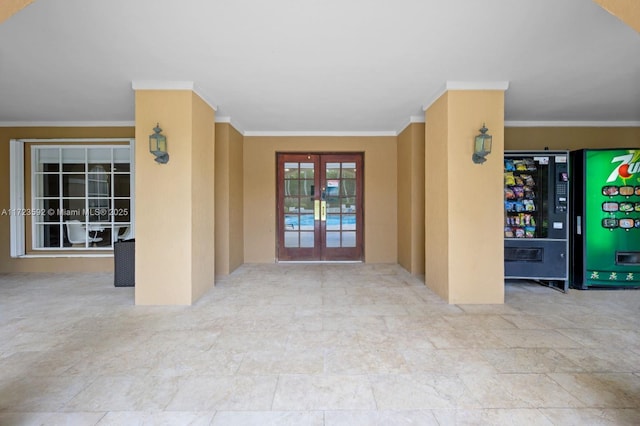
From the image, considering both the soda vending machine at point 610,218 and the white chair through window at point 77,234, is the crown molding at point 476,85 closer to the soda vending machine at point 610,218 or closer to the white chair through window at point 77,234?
the soda vending machine at point 610,218

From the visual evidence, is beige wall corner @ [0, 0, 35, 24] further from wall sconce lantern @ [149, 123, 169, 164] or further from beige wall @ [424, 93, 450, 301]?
beige wall @ [424, 93, 450, 301]

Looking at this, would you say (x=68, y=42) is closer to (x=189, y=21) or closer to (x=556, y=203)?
(x=189, y=21)

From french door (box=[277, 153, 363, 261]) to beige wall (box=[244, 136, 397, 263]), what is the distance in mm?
160

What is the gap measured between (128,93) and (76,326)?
2760 millimetres

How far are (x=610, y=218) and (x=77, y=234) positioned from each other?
830 centimetres

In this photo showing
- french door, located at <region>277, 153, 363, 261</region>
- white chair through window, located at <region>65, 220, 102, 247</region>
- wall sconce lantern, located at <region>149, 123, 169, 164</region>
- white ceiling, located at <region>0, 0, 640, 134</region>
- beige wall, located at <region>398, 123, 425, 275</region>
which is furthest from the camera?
french door, located at <region>277, 153, 363, 261</region>

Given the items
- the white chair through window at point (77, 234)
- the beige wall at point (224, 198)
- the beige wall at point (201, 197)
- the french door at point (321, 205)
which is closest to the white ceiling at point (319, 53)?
the beige wall at point (201, 197)

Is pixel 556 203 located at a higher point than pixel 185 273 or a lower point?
→ higher

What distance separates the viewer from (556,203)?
13.8 feet

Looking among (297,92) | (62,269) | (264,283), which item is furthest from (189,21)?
(62,269)

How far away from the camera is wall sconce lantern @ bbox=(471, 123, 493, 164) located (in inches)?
136

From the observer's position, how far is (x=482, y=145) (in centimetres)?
347

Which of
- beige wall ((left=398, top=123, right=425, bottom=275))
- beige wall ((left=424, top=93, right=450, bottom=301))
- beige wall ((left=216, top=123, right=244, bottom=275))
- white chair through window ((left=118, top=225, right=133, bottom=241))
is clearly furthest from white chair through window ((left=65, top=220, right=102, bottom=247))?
beige wall ((left=424, top=93, right=450, bottom=301))

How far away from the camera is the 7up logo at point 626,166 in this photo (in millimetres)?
4188
